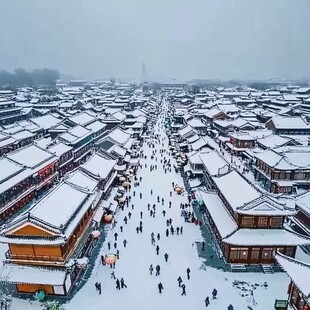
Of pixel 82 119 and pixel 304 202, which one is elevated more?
pixel 82 119

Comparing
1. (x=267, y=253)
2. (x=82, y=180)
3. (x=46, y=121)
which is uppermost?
(x=46, y=121)

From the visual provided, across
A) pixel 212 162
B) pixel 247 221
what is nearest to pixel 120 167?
pixel 212 162

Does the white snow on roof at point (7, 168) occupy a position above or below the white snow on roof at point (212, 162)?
above

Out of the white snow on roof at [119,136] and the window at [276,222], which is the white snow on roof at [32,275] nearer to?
the window at [276,222]

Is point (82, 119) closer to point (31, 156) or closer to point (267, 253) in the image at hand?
point (31, 156)

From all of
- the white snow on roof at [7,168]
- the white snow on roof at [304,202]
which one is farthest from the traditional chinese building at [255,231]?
the white snow on roof at [7,168]

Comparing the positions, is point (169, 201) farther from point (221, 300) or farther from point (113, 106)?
point (113, 106)

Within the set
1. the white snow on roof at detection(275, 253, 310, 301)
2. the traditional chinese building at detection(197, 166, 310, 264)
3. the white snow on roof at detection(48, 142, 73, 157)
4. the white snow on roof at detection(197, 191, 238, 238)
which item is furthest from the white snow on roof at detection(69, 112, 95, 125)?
the white snow on roof at detection(275, 253, 310, 301)
